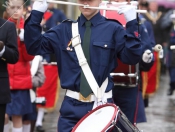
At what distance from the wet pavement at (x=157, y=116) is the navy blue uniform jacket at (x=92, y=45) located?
382 cm

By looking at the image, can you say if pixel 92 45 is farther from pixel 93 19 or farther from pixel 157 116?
pixel 157 116

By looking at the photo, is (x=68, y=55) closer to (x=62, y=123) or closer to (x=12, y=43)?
(x=62, y=123)

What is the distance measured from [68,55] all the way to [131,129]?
794 mm

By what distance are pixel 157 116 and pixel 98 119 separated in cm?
568

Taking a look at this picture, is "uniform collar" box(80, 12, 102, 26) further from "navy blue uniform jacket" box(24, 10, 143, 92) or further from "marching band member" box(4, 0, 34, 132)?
"marching band member" box(4, 0, 34, 132)

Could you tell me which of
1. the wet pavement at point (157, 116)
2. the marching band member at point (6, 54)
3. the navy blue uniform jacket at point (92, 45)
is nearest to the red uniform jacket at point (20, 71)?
the marching band member at point (6, 54)

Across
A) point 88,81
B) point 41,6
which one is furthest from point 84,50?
point 41,6

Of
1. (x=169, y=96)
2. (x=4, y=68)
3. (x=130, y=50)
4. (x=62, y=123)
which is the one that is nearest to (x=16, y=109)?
(x=4, y=68)

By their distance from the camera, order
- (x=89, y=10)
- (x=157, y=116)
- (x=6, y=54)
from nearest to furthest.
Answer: (x=89, y=10)
(x=6, y=54)
(x=157, y=116)

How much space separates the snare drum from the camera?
3.83m

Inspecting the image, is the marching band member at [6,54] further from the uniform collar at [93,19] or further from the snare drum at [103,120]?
the snare drum at [103,120]

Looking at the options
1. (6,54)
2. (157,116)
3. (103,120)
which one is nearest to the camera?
(103,120)

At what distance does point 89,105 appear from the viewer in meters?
4.34

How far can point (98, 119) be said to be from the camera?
4.02 meters
